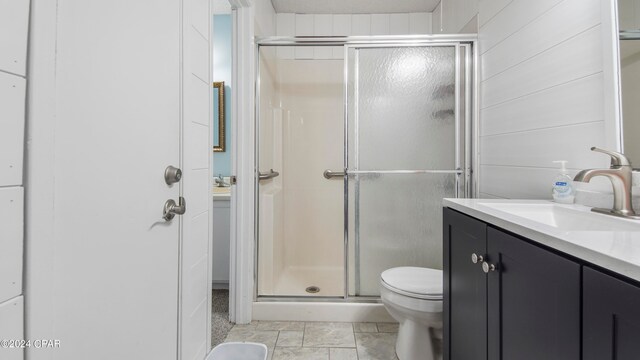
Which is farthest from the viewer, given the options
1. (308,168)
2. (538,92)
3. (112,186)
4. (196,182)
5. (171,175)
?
(308,168)

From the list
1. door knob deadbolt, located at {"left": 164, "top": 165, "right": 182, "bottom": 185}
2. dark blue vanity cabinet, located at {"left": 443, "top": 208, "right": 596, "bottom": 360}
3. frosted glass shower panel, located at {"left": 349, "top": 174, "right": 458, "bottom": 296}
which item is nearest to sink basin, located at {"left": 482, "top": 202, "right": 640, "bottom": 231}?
dark blue vanity cabinet, located at {"left": 443, "top": 208, "right": 596, "bottom": 360}

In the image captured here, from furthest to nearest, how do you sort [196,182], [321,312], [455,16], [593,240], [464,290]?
[455,16] < [321,312] < [196,182] < [464,290] < [593,240]

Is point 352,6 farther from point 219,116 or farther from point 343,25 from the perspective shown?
point 219,116

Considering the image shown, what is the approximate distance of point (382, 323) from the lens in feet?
5.95

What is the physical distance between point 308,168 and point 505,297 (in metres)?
2.06

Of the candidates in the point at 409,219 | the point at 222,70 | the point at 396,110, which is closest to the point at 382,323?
the point at 409,219

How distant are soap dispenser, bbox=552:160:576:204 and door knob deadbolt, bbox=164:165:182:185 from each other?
142 cm

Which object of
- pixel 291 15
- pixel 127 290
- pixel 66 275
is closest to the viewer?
pixel 66 275

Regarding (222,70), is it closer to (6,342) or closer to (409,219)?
(409,219)

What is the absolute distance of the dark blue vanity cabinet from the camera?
612 mm

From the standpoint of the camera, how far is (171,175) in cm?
92

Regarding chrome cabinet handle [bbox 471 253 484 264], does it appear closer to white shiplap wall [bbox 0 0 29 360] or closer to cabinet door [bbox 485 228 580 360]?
cabinet door [bbox 485 228 580 360]

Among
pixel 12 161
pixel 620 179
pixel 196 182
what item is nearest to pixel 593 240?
pixel 620 179

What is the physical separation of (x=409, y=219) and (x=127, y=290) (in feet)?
5.16
